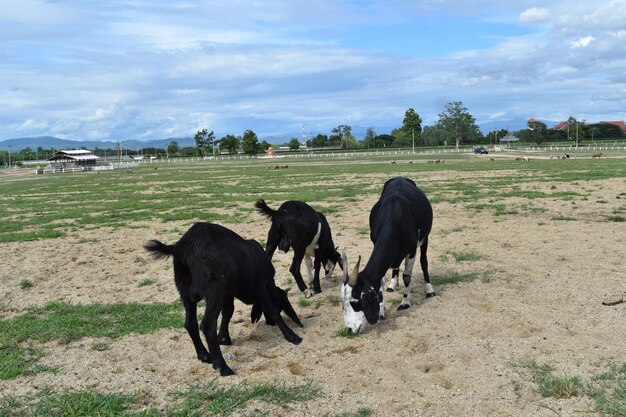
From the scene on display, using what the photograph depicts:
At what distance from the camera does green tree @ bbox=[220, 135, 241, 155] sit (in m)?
153

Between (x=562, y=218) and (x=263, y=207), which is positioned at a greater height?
(x=263, y=207)

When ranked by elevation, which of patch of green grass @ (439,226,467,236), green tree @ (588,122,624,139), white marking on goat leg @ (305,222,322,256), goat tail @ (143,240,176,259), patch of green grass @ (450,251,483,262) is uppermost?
green tree @ (588,122,624,139)

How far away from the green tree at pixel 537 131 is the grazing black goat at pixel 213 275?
434ft

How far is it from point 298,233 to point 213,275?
2.92m

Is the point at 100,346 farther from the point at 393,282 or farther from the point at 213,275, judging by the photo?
the point at 393,282

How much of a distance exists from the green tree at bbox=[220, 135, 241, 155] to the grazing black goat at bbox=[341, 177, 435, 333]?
5812 inches

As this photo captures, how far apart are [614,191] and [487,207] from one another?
6490 millimetres

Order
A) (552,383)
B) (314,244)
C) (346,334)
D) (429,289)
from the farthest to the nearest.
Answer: (314,244), (429,289), (346,334), (552,383)

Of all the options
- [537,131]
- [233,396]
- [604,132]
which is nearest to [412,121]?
[537,131]

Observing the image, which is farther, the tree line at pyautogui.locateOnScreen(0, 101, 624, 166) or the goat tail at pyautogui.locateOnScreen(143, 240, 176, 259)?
the tree line at pyautogui.locateOnScreen(0, 101, 624, 166)

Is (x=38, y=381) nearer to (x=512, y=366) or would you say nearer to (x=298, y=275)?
(x=298, y=275)

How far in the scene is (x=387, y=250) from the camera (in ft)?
23.3

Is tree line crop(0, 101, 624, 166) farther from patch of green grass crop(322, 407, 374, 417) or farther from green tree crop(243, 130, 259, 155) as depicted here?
patch of green grass crop(322, 407, 374, 417)

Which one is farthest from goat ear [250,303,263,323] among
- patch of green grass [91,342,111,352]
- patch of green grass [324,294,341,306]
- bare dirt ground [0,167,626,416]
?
patch of green grass [91,342,111,352]
